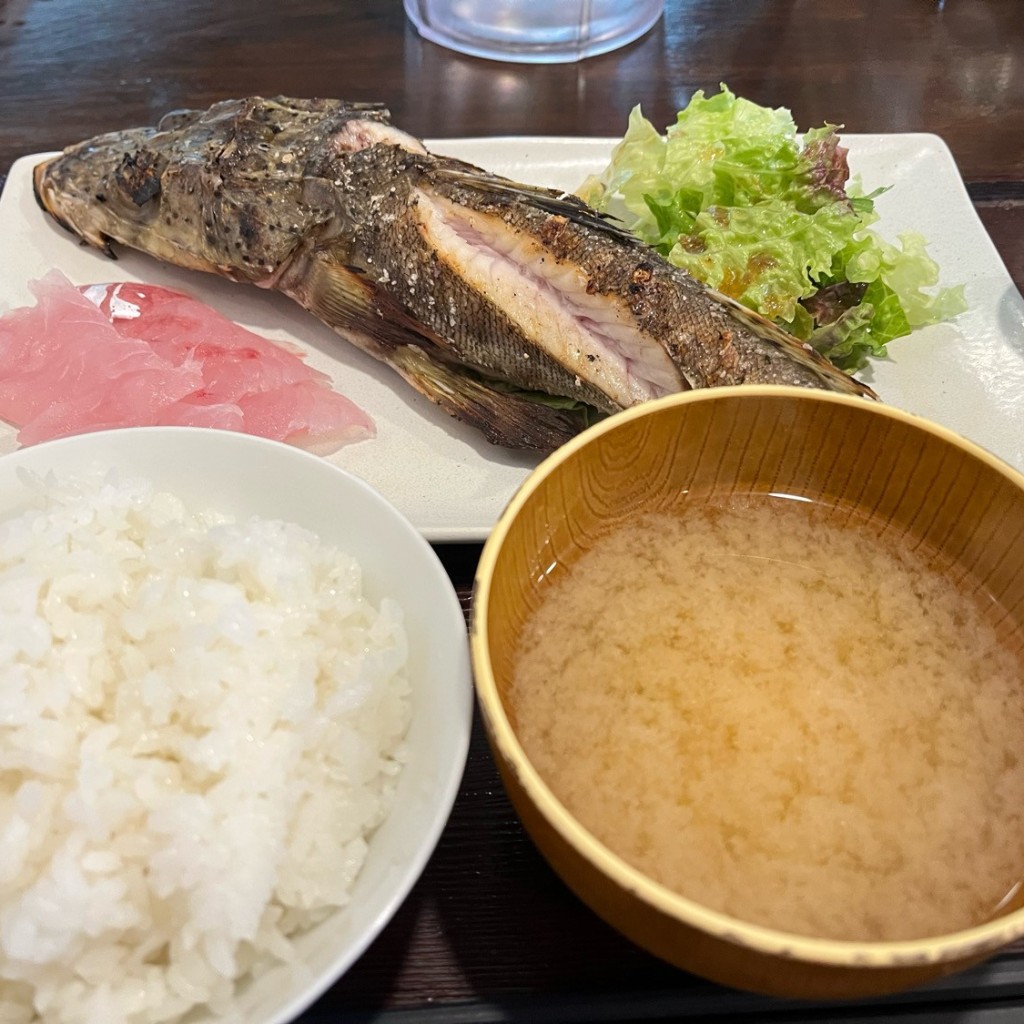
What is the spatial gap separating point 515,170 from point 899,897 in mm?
2056

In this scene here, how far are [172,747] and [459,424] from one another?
3.32 feet

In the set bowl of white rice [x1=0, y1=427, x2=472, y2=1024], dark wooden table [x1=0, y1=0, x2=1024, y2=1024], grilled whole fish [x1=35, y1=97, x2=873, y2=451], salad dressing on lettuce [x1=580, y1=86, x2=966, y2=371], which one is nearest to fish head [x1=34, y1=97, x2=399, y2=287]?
grilled whole fish [x1=35, y1=97, x2=873, y2=451]

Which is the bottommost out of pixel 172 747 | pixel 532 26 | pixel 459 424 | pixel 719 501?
pixel 459 424

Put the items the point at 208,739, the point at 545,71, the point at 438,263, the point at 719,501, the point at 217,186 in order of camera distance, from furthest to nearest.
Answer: the point at 545,71 → the point at 217,186 → the point at 438,263 → the point at 719,501 → the point at 208,739

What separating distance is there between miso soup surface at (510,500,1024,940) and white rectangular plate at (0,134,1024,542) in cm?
48

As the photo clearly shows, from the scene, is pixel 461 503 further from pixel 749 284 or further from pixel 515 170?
pixel 515 170

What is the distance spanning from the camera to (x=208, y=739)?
1061 millimetres

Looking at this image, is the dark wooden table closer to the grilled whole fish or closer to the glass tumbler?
the glass tumbler

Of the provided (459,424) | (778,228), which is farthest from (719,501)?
(778,228)

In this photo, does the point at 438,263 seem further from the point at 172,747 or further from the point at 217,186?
the point at 172,747

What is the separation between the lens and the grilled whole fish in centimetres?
180

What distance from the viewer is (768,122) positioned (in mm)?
2414

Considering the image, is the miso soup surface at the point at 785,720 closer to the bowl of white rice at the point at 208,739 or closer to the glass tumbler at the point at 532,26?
the bowl of white rice at the point at 208,739

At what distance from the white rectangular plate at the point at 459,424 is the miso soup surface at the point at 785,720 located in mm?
480
